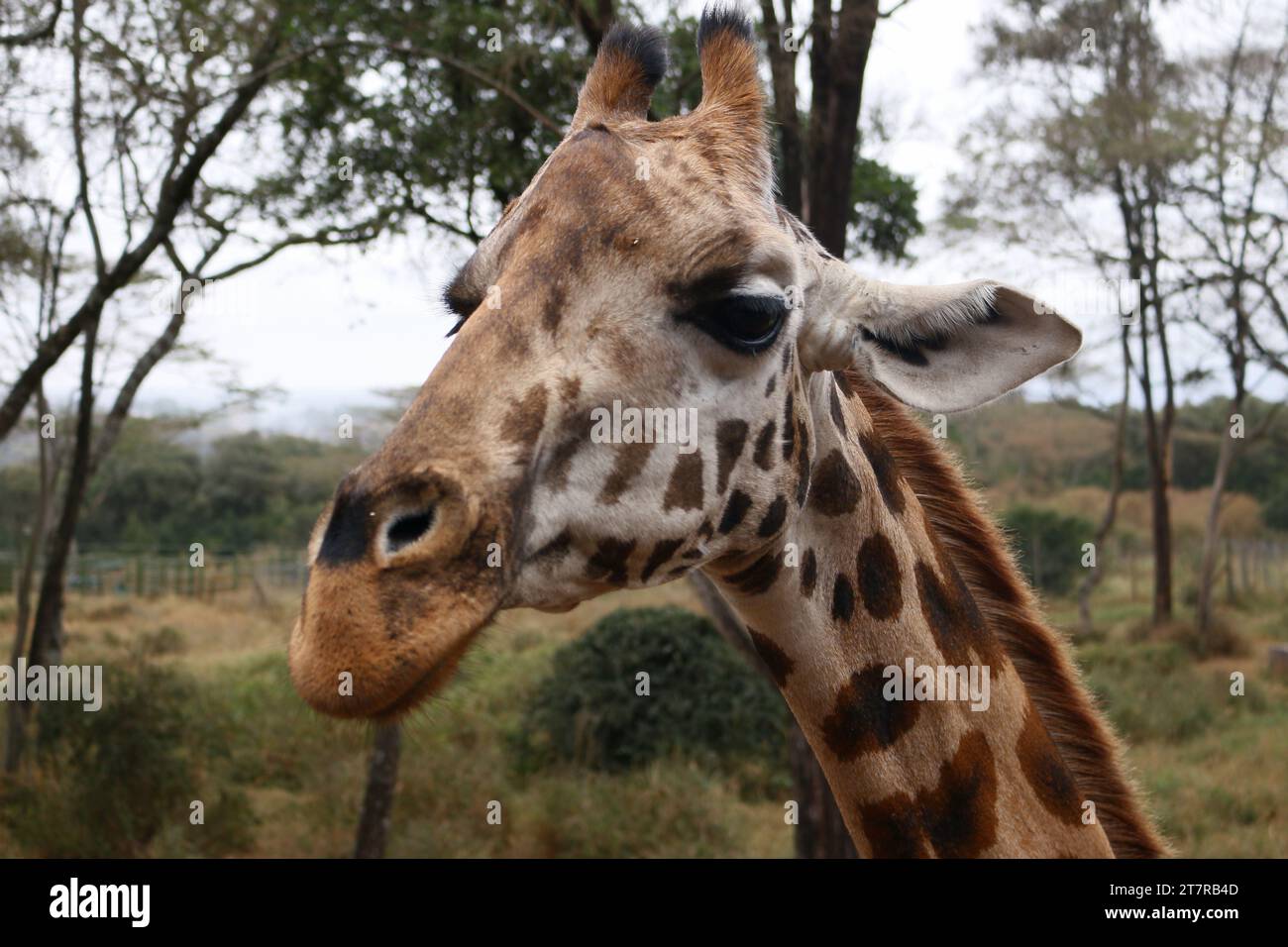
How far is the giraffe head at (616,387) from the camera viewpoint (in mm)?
1847

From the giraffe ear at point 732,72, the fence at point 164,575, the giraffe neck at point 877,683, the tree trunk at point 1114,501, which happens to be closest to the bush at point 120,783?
the giraffe neck at point 877,683

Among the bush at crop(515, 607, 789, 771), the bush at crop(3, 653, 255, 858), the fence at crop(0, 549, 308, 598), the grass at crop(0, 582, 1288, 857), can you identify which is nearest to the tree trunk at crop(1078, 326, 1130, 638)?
the grass at crop(0, 582, 1288, 857)

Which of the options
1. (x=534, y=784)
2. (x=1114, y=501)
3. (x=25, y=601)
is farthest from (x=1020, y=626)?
(x=1114, y=501)

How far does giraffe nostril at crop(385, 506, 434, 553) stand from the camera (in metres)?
1.84

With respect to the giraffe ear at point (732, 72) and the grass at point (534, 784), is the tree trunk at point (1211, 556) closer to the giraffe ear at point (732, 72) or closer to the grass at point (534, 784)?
the grass at point (534, 784)

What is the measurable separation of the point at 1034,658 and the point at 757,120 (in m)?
1.66

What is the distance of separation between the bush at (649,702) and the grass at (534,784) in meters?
0.34

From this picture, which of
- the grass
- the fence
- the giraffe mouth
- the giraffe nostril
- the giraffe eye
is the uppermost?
the fence

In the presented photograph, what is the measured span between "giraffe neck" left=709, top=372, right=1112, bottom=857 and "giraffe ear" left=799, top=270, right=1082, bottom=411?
0.45ft

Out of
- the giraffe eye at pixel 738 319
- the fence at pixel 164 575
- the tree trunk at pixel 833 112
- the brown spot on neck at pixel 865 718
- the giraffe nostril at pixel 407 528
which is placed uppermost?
the tree trunk at pixel 833 112

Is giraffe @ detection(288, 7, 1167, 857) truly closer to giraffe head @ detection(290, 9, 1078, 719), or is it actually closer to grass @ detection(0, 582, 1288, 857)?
giraffe head @ detection(290, 9, 1078, 719)

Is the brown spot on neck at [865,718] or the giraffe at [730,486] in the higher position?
the giraffe at [730,486]

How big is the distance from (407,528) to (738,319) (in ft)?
2.83
